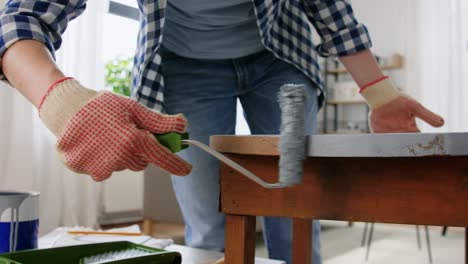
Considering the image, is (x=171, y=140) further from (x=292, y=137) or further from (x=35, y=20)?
(x=35, y=20)

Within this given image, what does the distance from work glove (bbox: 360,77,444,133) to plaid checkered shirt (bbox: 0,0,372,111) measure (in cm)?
9

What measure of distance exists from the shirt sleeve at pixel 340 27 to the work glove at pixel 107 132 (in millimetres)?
521

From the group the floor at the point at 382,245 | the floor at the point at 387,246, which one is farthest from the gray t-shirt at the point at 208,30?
the floor at the point at 387,246

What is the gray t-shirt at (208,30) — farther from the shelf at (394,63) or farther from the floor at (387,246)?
the shelf at (394,63)

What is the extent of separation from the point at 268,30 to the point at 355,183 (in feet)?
1.52

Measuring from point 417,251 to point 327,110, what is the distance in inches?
87.3

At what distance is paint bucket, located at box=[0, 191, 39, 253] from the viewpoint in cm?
66

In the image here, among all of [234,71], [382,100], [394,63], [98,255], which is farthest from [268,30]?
[394,63]

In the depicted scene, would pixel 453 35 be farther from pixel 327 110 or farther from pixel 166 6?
pixel 166 6

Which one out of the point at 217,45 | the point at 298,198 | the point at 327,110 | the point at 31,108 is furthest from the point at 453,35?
the point at 298,198

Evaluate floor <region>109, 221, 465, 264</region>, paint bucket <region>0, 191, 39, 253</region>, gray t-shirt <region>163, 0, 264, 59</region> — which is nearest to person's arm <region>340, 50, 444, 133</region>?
gray t-shirt <region>163, 0, 264, 59</region>

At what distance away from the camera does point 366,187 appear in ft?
1.67

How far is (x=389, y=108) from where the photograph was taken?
2.92 ft

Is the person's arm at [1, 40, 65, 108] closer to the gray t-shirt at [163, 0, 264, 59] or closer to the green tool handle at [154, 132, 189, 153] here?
the green tool handle at [154, 132, 189, 153]
